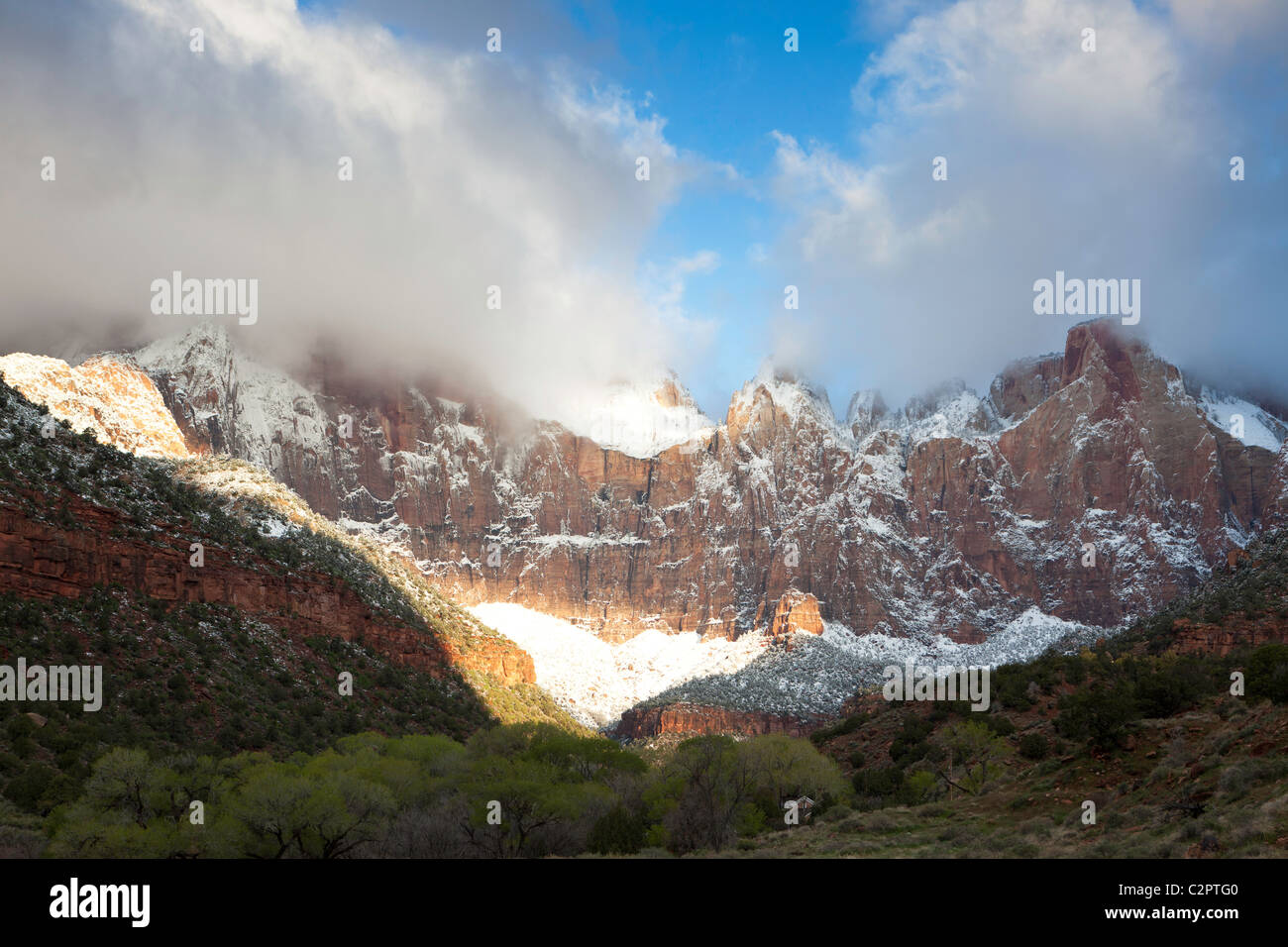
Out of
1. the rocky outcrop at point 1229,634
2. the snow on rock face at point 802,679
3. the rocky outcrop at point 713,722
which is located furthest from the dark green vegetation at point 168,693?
the snow on rock face at point 802,679

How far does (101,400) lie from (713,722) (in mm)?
95795

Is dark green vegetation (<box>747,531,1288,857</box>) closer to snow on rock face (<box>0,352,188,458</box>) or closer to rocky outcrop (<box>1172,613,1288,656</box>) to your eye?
rocky outcrop (<box>1172,613,1288,656</box>)

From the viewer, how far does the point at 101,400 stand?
119250 millimetres

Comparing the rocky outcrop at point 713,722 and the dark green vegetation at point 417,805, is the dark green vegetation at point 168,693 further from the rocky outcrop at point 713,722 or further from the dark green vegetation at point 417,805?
the rocky outcrop at point 713,722

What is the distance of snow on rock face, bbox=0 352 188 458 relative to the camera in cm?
10569

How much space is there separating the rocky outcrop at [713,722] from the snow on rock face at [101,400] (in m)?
77.9

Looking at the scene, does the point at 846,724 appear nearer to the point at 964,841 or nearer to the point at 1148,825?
the point at 964,841

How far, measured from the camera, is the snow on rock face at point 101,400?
106 metres

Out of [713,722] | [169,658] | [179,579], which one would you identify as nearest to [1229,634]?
[169,658]
